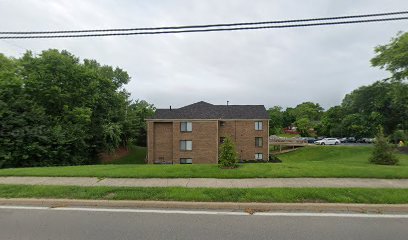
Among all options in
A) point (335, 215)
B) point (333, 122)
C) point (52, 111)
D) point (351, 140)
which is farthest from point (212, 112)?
point (333, 122)

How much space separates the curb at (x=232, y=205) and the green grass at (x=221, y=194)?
0.20m

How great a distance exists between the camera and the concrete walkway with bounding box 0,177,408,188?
723 cm

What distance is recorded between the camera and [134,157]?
3656 cm

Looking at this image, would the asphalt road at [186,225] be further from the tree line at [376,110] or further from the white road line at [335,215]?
the tree line at [376,110]

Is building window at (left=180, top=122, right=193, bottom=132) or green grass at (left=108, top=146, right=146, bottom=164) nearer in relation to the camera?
building window at (left=180, top=122, right=193, bottom=132)

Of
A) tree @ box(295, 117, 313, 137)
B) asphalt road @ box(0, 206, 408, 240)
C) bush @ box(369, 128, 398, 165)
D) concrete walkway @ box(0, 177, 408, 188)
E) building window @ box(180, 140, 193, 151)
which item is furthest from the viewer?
tree @ box(295, 117, 313, 137)

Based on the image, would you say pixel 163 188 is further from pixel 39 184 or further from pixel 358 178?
pixel 358 178

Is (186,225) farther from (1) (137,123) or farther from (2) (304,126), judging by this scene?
(2) (304,126)

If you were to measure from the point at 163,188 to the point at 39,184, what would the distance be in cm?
383

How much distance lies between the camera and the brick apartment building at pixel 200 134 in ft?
103

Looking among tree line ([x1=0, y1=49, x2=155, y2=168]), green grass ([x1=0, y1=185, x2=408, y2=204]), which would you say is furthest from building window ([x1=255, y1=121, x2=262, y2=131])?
green grass ([x1=0, y1=185, x2=408, y2=204])

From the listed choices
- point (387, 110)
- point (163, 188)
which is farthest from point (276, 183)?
point (387, 110)

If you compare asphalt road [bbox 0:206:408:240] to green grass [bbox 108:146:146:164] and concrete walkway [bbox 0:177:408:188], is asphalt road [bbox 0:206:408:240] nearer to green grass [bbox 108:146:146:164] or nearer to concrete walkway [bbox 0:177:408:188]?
concrete walkway [bbox 0:177:408:188]

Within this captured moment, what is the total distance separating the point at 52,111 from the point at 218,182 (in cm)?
1767
